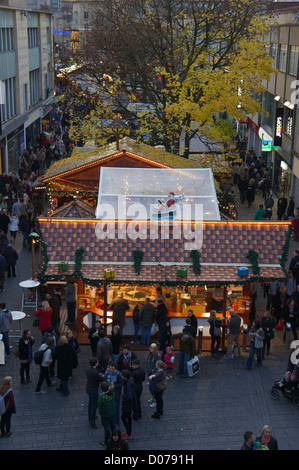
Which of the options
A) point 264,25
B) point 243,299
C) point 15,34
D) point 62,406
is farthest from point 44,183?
point 15,34

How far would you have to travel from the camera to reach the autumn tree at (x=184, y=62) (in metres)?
26.8

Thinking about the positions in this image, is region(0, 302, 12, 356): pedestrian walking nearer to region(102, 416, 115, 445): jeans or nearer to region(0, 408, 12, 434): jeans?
region(0, 408, 12, 434): jeans

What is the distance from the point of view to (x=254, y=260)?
15.7 meters

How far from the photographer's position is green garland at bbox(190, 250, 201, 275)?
15.5 meters

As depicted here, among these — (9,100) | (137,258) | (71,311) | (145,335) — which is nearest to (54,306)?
(71,311)

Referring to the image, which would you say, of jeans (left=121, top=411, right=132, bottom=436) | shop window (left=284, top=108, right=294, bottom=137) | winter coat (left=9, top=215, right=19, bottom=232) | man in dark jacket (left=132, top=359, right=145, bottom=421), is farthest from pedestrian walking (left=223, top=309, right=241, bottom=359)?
shop window (left=284, top=108, right=294, bottom=137)

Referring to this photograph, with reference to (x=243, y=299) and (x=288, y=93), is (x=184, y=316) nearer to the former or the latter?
(x=243, y=299)

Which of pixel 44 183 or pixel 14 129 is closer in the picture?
pixel 44 183

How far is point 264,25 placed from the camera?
28.7m

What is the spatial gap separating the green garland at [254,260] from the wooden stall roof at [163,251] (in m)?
0.02

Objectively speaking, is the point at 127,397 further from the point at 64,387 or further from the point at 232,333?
the point at 232,333

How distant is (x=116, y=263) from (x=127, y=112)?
15.3 metres

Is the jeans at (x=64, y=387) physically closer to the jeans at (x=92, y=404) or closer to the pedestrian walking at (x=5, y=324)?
the jeans at (x=92, y=404)

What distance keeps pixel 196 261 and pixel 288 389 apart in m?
3.90
